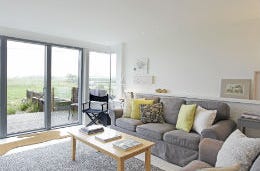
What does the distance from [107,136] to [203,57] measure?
7.44 feet

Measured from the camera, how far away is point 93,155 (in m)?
3.08

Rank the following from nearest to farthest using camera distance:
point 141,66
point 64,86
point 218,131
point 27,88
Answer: point 218,131 → point 27,88 → point 141,66 → point 64,86

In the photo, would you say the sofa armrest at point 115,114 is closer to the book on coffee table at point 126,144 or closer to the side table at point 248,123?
the book on coffee table at point 126,144

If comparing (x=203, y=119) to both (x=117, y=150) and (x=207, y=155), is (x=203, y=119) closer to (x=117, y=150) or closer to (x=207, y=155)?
(x=207, y=155)

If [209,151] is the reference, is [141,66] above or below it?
above

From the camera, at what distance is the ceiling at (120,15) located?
2.52 meters

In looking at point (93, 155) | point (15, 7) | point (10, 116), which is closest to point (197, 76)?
point (93, 155)

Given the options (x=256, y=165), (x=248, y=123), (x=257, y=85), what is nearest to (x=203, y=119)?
(x=248, y=123)

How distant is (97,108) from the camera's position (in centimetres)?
495

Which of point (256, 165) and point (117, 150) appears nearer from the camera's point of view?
point (256, 165)

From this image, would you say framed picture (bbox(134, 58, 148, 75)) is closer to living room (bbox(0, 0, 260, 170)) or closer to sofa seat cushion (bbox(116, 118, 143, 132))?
living room (bbox(0, 0, 260, 170))

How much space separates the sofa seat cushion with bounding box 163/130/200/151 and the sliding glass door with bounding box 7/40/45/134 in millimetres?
3061

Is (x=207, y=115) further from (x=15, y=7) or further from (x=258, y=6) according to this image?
(x=15, y=7)

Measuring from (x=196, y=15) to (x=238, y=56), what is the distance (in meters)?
0.98
